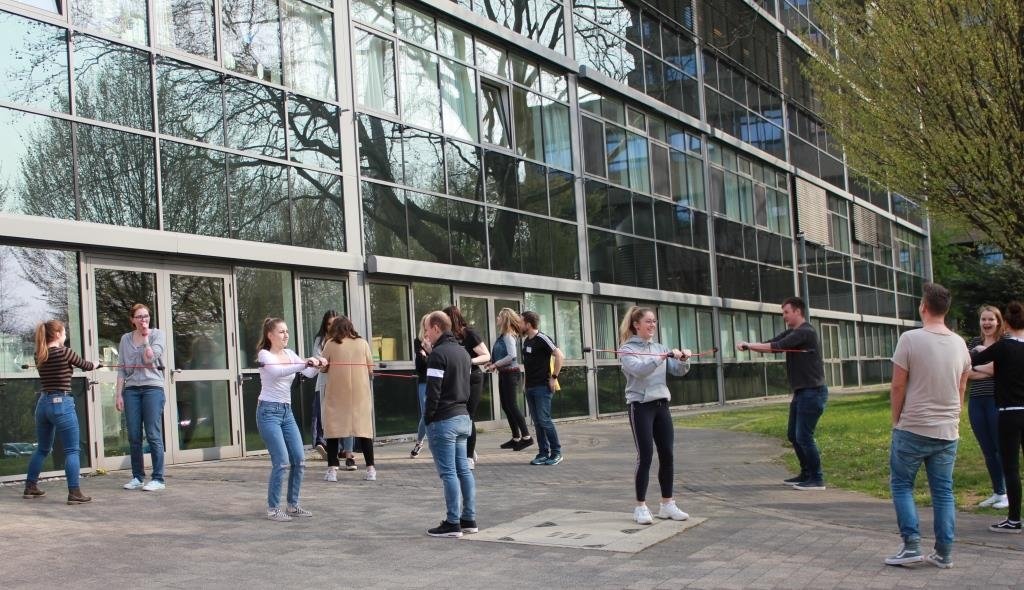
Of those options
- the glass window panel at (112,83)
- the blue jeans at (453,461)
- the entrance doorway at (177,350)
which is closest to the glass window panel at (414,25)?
the glass window panel at (112,83)

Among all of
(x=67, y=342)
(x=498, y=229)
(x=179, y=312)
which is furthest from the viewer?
(x=498, y=229)

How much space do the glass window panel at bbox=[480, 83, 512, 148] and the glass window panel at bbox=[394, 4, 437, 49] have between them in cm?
170

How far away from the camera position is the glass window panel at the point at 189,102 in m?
13.6

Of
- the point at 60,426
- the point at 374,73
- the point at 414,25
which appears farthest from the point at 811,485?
the point at 414,25

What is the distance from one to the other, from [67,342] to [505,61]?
35.8 ft

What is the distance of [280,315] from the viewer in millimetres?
15281

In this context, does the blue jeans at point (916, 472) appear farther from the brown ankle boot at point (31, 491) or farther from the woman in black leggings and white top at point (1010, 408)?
the brown ankle boot at point (31, 491)

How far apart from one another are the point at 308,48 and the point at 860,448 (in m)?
9.02

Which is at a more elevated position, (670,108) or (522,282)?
(670,108)

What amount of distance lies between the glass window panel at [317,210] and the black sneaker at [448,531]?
7.66 meters

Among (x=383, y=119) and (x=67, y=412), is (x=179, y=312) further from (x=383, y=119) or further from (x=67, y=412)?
(x=383, y=119)

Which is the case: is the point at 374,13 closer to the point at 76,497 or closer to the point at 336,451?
the point at 336,451

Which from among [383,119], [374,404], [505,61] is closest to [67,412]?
[374,404]

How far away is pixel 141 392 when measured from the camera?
1088cm
